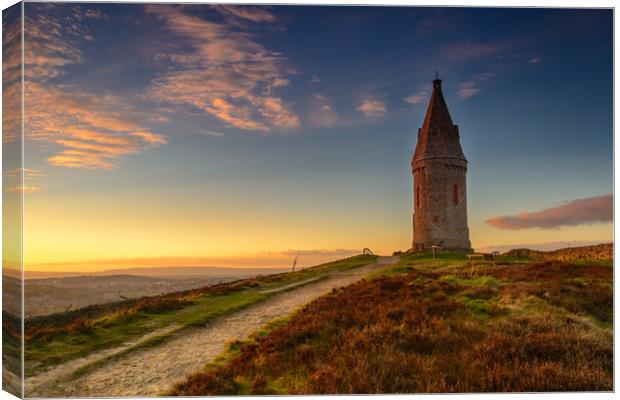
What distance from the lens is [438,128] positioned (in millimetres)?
27906

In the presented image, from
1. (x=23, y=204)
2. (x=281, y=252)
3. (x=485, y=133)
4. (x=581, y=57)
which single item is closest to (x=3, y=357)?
(x=23, y=204)

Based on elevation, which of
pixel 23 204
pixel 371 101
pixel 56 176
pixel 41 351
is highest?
pixel 371 101

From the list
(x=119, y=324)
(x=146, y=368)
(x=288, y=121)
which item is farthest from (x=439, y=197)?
(x=146, y=368)

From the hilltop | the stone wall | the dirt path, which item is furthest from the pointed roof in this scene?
the dirt path

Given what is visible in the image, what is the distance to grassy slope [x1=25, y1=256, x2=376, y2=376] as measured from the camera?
15133 mm

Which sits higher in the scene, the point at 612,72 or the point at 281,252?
the point at 612,72

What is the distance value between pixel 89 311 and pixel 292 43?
14901mm

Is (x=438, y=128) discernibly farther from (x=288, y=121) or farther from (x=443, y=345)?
(x=443, y=345)

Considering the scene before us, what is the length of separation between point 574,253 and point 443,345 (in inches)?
275

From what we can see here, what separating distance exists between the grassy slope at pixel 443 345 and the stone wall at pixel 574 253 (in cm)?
37

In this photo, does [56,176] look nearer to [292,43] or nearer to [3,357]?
[3,357]

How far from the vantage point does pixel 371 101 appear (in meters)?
18.3

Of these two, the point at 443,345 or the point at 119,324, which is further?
the point at 119,324

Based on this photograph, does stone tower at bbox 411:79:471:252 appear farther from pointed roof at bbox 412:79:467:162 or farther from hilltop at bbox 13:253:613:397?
hilltop at bbox 13:253:613:397
